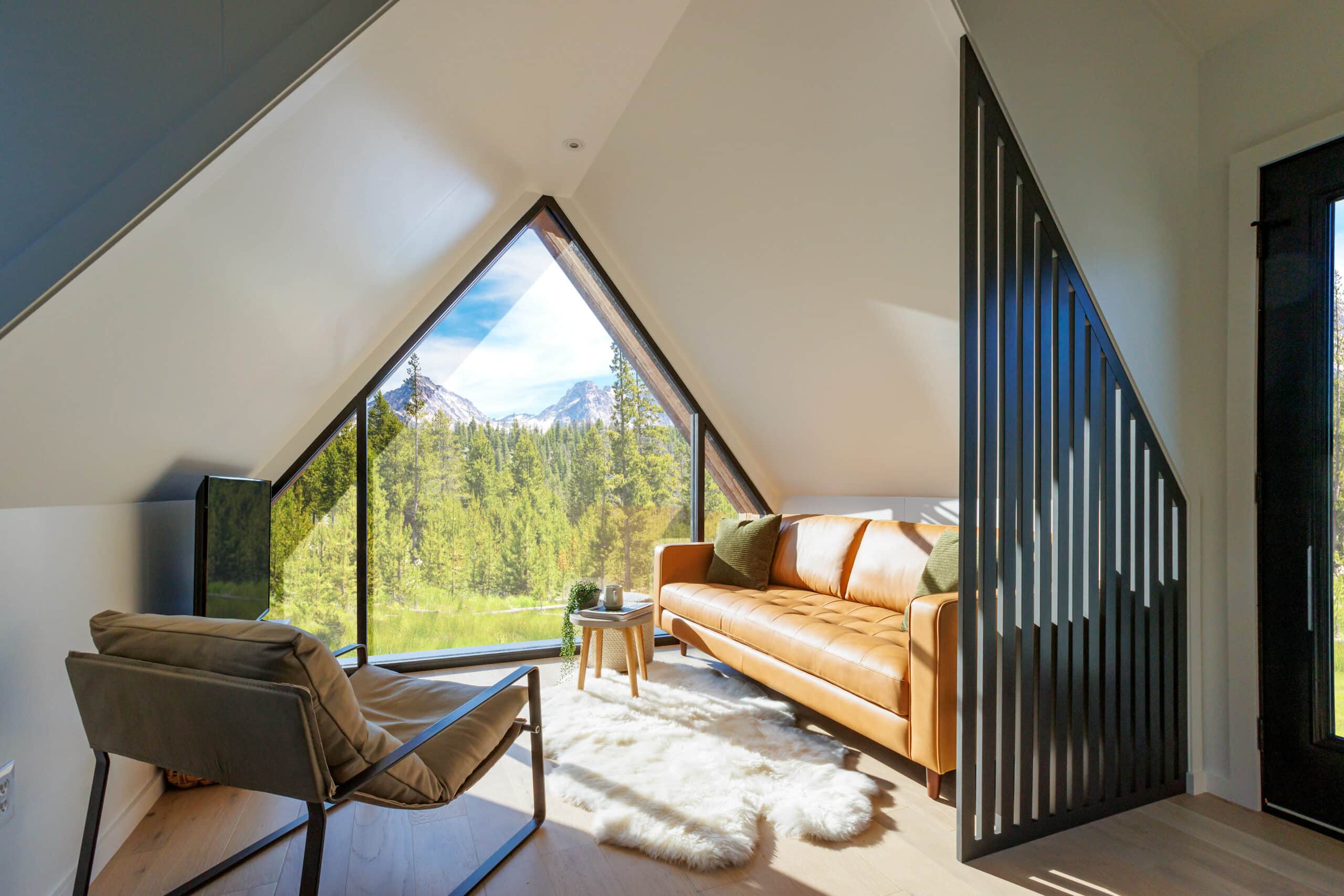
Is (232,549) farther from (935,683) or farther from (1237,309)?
(1237,309)

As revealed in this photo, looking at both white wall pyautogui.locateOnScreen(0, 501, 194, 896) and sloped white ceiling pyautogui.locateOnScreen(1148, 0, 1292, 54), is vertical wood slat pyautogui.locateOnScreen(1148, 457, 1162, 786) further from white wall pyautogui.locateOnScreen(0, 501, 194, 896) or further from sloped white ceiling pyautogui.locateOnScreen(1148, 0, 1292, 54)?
white wall pyautogui.locateOnScreen(0, 501, 194, 896)

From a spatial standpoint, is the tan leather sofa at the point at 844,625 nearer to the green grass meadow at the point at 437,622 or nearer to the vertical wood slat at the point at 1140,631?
→ the vertical wood slat at the point at 1140,631

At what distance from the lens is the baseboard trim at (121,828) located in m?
1.86

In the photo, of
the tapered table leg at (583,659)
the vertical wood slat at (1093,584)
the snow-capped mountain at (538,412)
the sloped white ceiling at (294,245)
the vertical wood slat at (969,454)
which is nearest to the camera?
the sloped white ceiling at (294,245)

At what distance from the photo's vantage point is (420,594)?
13.4ft

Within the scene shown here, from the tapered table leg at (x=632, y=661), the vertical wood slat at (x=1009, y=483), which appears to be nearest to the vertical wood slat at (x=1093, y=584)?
the vertical wood slat at (x=1009, y=483)

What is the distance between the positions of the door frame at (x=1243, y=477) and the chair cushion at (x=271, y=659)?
2666mm

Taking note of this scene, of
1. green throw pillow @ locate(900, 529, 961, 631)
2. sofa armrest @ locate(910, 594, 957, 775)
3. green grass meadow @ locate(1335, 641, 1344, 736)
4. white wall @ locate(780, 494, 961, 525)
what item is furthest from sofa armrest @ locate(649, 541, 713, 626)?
green grass meadow @ locate(1335, 641, 1344, 736)

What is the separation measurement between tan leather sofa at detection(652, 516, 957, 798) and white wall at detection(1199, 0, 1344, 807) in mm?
964

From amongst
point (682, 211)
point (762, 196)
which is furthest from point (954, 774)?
point (682, 211)

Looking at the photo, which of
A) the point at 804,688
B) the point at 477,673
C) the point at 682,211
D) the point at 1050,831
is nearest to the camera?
the point at 1050,831

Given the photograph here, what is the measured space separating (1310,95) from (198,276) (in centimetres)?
334

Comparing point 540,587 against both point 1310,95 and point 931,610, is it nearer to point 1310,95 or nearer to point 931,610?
point 931,610

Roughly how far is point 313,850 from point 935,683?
179cm
